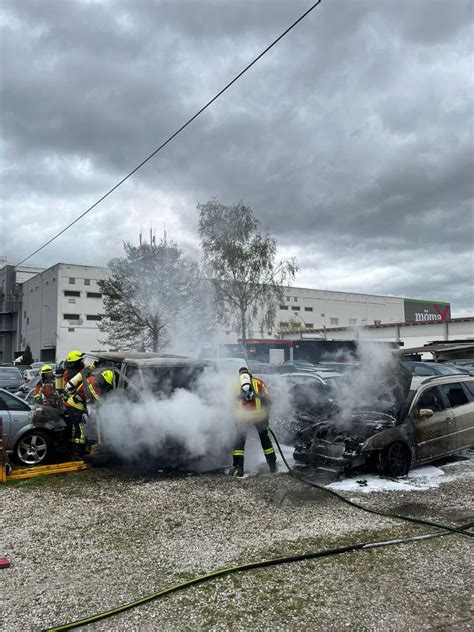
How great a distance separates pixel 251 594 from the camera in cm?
352

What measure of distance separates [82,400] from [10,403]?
1.15 metres

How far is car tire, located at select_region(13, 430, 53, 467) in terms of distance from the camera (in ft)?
24.5

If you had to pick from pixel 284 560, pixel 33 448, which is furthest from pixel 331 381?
pixel 284 560

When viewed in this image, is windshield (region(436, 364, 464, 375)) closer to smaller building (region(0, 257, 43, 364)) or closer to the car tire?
the car tire

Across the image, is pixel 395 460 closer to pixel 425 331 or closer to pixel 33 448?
pixel 33 448

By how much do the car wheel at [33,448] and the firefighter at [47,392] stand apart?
0.92 m

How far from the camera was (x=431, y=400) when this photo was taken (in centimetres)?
755

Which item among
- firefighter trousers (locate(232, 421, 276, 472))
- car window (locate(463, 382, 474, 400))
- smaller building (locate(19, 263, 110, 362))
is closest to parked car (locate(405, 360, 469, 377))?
car window (locate(463, 382, 474, 400))

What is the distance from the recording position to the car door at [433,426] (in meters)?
7.16

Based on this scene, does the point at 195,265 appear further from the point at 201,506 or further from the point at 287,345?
the point at 287,345

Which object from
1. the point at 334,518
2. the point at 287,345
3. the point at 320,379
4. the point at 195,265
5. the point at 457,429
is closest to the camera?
the point at 334,518

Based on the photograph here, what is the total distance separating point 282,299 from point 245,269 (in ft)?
→ 13.3

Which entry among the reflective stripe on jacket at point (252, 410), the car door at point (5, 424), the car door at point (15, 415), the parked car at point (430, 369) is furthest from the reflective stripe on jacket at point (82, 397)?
the parked car at point (430, 369)

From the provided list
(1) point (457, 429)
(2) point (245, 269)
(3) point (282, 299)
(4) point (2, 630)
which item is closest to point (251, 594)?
(4) point (2, 630)
